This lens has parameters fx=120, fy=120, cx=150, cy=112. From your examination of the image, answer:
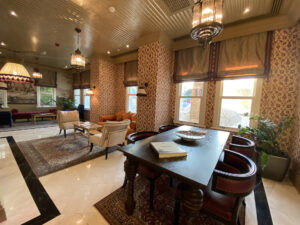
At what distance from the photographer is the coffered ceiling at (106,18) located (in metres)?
2.34

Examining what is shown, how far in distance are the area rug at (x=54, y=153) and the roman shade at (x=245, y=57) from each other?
144 inches

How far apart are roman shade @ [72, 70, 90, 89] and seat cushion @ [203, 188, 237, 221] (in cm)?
745

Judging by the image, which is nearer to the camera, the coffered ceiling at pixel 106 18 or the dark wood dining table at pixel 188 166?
the dark wood dining table at pixel 188 166

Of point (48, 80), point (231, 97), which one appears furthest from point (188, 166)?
point (48, 80)

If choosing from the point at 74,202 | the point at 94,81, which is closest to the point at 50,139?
the point at 94,81

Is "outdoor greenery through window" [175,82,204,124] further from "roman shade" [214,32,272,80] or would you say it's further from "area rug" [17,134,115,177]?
"area rug" [17,134,115,177]

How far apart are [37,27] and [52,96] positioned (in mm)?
5578

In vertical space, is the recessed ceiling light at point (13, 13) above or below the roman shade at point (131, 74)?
above

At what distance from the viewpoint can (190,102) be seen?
3.68m

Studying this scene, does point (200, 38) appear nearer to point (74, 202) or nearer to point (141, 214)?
point (141, 214)

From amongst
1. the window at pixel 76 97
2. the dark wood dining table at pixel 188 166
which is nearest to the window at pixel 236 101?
the dark wood dining table at pixel 188 166

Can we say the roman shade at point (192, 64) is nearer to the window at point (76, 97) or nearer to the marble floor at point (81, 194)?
the marble floor at point (81, 194)

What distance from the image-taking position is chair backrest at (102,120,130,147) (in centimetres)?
260

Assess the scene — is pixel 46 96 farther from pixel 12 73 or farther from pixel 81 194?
pixel 81 194
